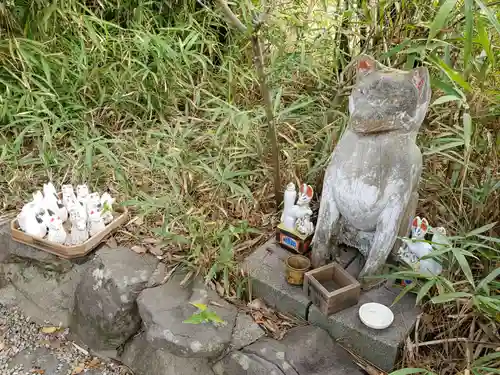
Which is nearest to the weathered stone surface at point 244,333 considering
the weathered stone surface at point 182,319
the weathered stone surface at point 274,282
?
the weathered stone surface at point 182,319

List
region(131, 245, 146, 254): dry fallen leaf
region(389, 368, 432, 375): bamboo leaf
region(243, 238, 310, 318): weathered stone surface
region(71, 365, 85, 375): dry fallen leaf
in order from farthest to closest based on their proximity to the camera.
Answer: region(131, 245, 146, 254): dry fallen leaf < region(71, 365, 85, 375): dry fallen leaf < region(243, 238, 310, 318): weathered stone surface < region(389, 368, 432, 375): bamboo leaf

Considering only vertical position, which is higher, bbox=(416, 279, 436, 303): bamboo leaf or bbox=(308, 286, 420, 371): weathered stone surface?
bbox=(416, 279, 436, 303): bamboo leaf

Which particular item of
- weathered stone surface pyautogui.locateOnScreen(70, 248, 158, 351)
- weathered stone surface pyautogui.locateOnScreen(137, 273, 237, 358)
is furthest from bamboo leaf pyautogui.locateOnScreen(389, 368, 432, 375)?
weathered stone surface pyautogui.locateOnScreen(70, 248, 158, 351)

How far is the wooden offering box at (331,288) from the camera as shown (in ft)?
6.95

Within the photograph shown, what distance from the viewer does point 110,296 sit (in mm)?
2463

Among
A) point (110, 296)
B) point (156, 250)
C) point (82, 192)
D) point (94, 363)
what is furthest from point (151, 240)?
point (94, 363)

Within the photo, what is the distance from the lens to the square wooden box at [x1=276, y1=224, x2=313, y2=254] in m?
2.41

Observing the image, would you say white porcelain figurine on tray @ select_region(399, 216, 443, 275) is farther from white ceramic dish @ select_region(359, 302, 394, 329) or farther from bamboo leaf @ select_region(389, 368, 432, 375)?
bamboo leaf @ select_region(389, 368, 432, 375)

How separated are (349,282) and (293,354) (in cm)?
39

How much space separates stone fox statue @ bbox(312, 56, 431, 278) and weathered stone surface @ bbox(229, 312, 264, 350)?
519 mm

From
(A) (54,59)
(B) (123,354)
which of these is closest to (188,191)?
(B) (123,354)

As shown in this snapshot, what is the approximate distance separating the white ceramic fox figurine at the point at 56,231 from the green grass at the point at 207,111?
11.9 inches

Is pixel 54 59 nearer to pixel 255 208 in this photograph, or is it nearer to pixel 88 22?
pixel 88 22

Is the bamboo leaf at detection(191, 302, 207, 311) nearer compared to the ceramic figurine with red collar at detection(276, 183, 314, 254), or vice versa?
the bamboo leaf at detection(191, 302, 207, 311)
